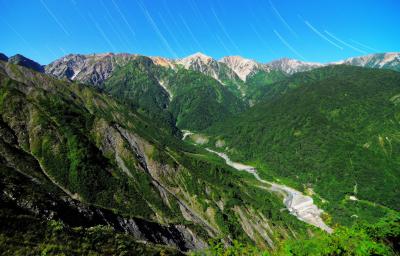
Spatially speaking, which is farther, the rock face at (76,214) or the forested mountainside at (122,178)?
the forested mountainside at (122,178)

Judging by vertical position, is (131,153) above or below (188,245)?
above

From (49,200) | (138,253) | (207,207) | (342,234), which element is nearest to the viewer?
(138,253)

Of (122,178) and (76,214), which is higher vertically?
(122,178)

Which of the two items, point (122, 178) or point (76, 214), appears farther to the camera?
point (122, 178)

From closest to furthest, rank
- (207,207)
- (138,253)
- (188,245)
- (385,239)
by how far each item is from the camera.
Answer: (138,253), (385,239), (188,245), (207,207)

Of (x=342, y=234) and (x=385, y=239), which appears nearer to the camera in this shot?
(x=342, y=234)

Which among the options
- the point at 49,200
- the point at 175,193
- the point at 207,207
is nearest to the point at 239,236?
the point at 207,207

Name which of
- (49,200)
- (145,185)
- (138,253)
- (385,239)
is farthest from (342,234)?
(145,185)

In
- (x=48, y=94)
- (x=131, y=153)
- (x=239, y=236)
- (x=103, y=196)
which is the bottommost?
(x=239, y=236)

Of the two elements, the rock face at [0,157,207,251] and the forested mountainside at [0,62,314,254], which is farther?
the forested mountainside at [0,62,314,254]

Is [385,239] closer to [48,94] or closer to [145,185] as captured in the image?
[145,185]
